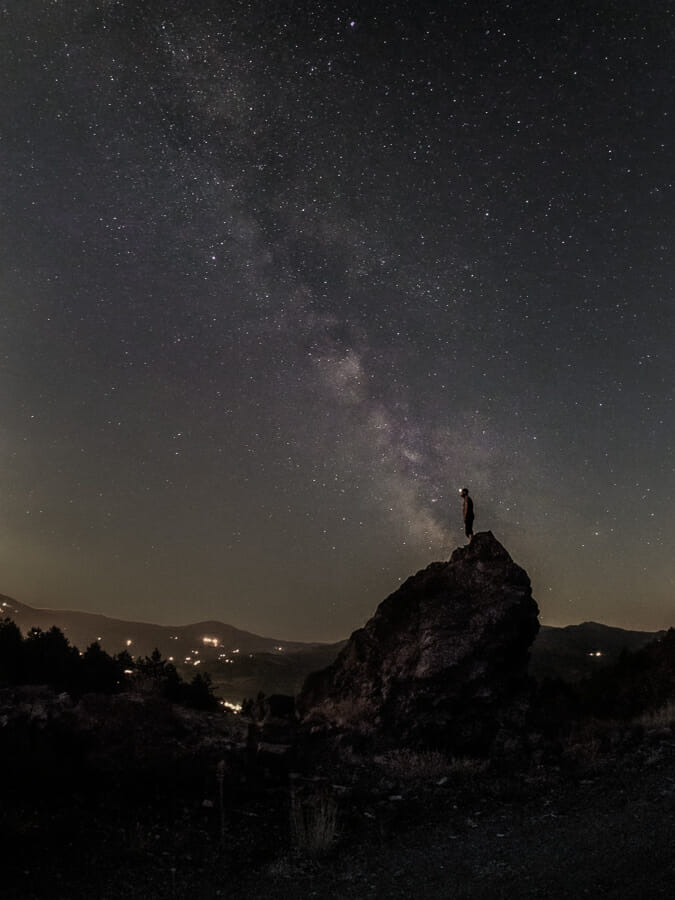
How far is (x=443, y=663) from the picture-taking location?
14.3 meters

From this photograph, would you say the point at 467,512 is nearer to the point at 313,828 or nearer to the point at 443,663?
the point at 443,663

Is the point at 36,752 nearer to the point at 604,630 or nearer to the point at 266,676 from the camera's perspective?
the point at 266,676

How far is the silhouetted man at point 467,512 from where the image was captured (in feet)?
56.1

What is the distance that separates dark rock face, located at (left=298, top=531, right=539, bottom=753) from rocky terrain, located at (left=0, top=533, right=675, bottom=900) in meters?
0.05

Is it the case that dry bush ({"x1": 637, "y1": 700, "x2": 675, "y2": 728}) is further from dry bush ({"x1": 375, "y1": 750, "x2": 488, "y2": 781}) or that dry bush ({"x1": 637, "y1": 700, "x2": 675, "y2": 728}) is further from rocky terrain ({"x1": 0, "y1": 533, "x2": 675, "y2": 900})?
dry bush ({"x1": 375, "y1": 750, "x2": 488, "y2": 781})

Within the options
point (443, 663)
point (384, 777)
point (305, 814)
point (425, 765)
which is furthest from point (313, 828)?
point (443, 663)

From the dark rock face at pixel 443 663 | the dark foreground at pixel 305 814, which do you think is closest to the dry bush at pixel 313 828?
the dark foreground at pixel 305 814

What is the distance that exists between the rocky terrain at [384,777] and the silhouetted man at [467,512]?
414 millimetres

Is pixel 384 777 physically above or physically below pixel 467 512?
below

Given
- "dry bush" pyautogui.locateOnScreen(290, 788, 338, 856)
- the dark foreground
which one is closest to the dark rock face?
the dark foreground

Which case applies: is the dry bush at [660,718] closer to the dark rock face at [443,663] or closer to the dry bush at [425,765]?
the dark rock face at [443,663]

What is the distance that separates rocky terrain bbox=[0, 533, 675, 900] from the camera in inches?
271

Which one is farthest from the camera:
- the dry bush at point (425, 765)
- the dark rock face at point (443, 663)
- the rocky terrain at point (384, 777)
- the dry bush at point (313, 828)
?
the dark rock face at point (443, 663)

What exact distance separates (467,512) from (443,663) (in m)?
4.63
